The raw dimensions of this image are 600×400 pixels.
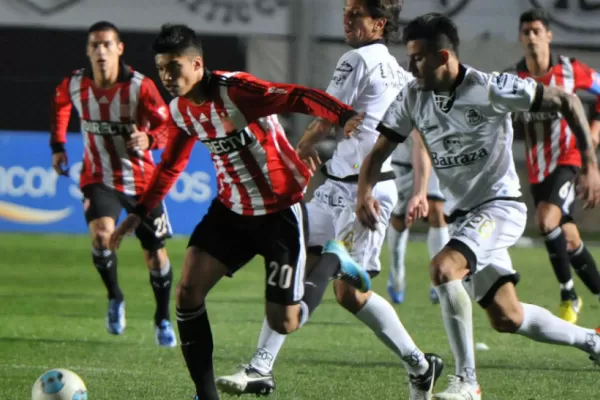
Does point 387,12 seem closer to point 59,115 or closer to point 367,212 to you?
point 367,212

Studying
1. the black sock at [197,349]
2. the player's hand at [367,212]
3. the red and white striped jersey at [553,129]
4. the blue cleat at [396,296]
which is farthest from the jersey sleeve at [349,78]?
the blue cleat at [396,296]

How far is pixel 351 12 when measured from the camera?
20.4ft

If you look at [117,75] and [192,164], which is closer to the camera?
[117,75]

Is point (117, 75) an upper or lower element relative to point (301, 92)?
lower

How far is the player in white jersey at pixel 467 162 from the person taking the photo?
17.7 feet

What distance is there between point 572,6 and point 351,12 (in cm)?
1165

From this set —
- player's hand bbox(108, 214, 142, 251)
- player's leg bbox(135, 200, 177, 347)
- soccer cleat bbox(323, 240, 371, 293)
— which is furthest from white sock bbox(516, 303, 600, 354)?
player's leg bbox(135, 200, 177, 347)

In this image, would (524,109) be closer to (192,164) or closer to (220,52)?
(192,164)

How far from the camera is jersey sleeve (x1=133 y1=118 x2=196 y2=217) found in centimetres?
567

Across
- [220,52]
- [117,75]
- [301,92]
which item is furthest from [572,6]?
[301,92]

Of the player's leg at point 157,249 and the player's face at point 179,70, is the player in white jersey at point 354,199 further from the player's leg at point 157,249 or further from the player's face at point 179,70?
the player's leg at point 157,249

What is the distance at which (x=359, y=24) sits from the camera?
624 cm

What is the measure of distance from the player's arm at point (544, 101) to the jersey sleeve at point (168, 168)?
1.42 metres

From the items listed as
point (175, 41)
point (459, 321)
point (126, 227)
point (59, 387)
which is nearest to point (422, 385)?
point (459, 321)
